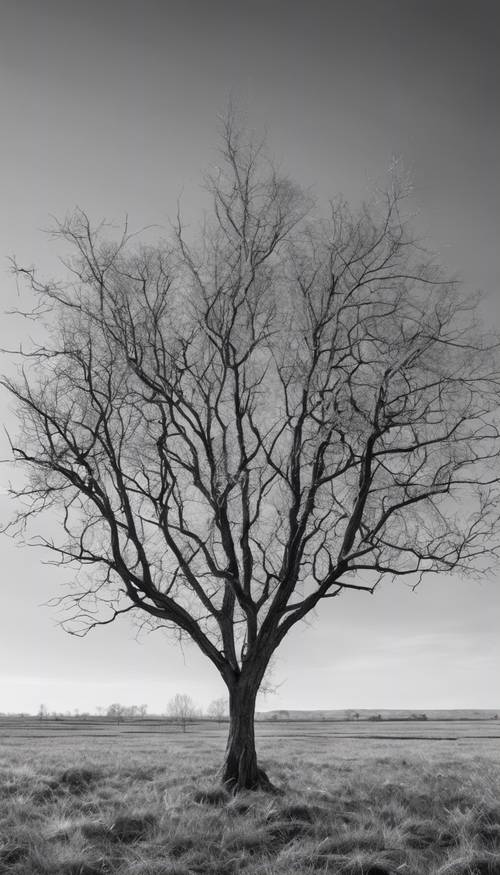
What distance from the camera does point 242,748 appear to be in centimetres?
1177

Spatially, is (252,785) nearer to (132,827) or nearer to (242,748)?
(242,748)

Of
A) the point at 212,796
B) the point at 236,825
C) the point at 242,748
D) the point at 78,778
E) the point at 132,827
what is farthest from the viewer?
the point at 242,748

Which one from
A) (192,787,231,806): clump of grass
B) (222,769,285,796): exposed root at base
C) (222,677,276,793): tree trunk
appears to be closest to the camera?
(192,787,231,806): clump of grass

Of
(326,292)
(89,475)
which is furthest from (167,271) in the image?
(89,475)

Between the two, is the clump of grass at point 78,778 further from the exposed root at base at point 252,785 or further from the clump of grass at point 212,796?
the exposed root at base at point 252,785

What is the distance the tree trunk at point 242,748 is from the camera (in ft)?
37.4

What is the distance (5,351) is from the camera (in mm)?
12938

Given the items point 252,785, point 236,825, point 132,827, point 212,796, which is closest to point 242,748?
point 252,785

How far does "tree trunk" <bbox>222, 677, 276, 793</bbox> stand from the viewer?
11.4 metres

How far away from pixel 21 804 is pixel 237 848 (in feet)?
12.0

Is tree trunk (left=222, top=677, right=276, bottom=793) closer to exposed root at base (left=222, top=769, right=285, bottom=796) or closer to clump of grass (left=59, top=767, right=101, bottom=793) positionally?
exposed root at base (left=222, top=769, right=285, bottom=796)

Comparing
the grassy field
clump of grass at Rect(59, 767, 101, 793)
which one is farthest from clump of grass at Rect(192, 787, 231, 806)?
clump of grass at Rect(59, 767, 101, 793)

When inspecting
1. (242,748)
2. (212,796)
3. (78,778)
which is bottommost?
(212,796)

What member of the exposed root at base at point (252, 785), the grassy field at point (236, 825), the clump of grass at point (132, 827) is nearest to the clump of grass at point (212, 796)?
the grassy field at point (236, 825)
